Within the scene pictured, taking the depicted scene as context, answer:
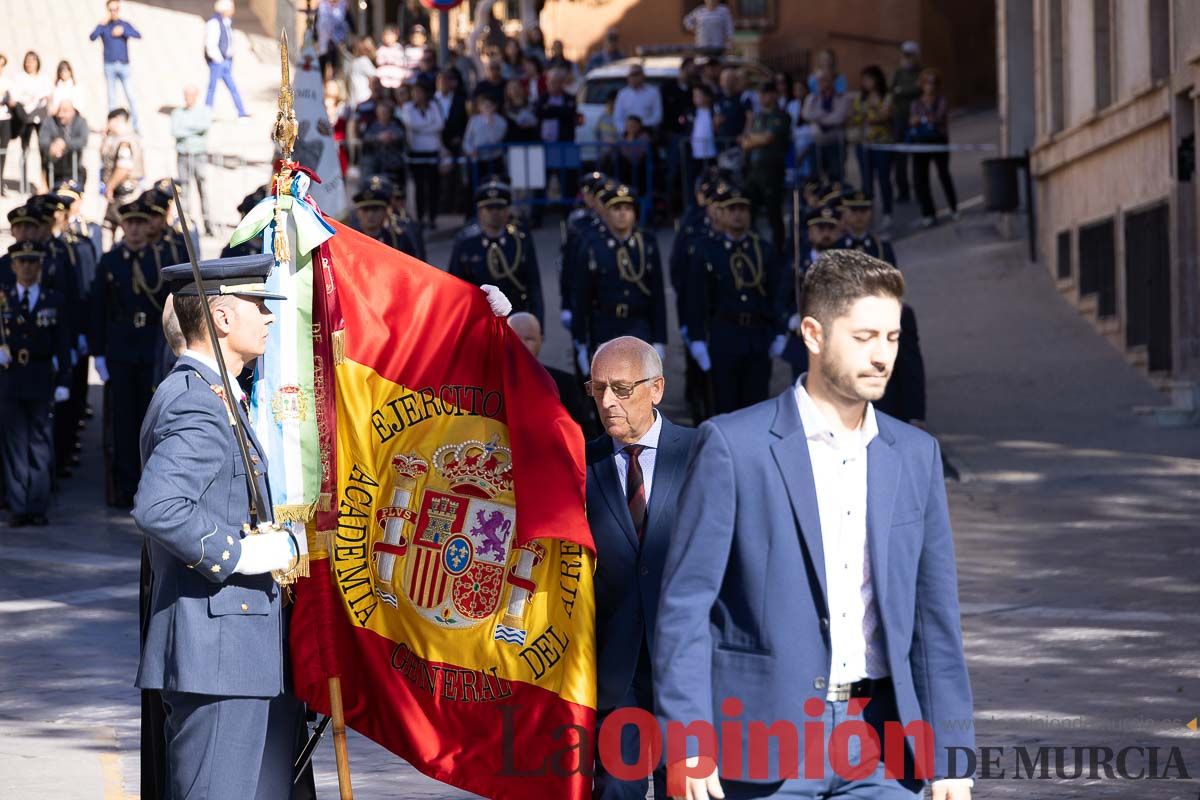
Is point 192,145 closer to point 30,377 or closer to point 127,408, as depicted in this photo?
point 127,408

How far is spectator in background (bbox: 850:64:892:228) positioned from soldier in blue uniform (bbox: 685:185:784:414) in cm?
1011

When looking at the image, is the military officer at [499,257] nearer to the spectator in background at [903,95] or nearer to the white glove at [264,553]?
the white glove at [264,553]

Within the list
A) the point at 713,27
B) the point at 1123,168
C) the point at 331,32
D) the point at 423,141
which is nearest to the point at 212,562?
the point at 1123,168

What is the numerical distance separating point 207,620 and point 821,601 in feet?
5.78

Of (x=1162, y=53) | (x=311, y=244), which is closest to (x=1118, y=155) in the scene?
(x=1162, y=53)

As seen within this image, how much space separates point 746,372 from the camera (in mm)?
16266

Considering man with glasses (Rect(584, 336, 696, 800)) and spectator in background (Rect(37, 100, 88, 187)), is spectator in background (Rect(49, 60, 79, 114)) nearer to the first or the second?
spectator in background (Rect(37, 100, 88, 187))

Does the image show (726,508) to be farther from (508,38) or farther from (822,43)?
(822,43)

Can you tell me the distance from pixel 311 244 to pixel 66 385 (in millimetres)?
9205

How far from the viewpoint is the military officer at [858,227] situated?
15.1 metres

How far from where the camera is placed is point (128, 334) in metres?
15.3

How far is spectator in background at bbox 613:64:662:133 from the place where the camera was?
2694cm

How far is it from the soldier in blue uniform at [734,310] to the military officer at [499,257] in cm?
128

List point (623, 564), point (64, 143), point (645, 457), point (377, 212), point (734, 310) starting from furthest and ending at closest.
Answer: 1. point (64, 143)
2. point (734, 310)
3. point (377, 212)
4. point (645, 457)
5. point (623, 564)
